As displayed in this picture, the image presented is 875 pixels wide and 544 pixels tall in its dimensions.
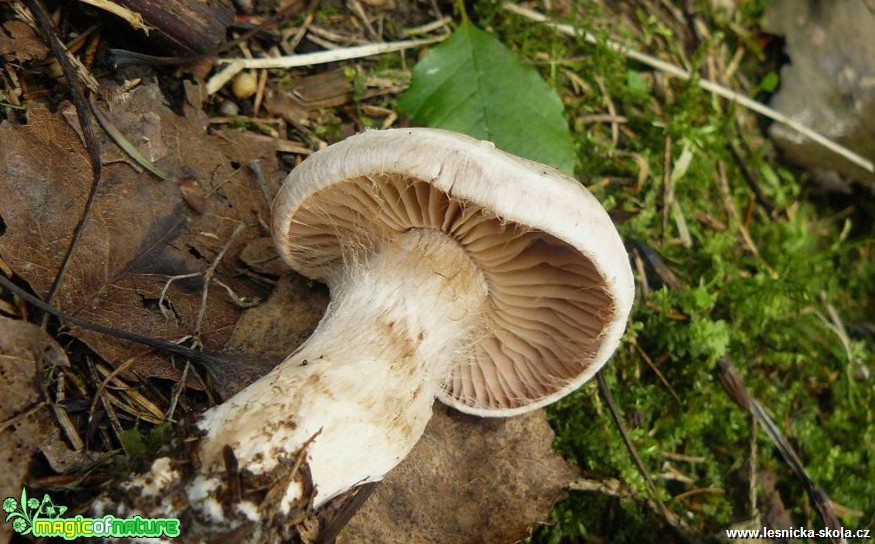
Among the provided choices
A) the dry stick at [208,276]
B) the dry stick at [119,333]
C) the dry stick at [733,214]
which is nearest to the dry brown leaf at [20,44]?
the dry stick at [119,333]

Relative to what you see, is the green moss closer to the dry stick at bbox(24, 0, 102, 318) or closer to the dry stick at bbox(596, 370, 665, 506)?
the dry stick at bbox(596, 370, 665, 506)

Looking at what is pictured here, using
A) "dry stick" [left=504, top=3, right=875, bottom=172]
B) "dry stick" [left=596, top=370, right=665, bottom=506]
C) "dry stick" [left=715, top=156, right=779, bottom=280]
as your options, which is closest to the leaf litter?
"dry stick" [left=596, top=370, right=665, bottom=506]

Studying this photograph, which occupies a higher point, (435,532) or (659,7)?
(659,7)

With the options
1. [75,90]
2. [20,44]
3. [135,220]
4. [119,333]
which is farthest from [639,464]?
[20,44]

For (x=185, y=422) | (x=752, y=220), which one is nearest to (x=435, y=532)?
(x=185, y=422)

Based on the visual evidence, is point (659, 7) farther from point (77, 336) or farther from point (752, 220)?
point (77, 336)

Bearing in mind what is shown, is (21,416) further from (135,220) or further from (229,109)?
(229,109)
